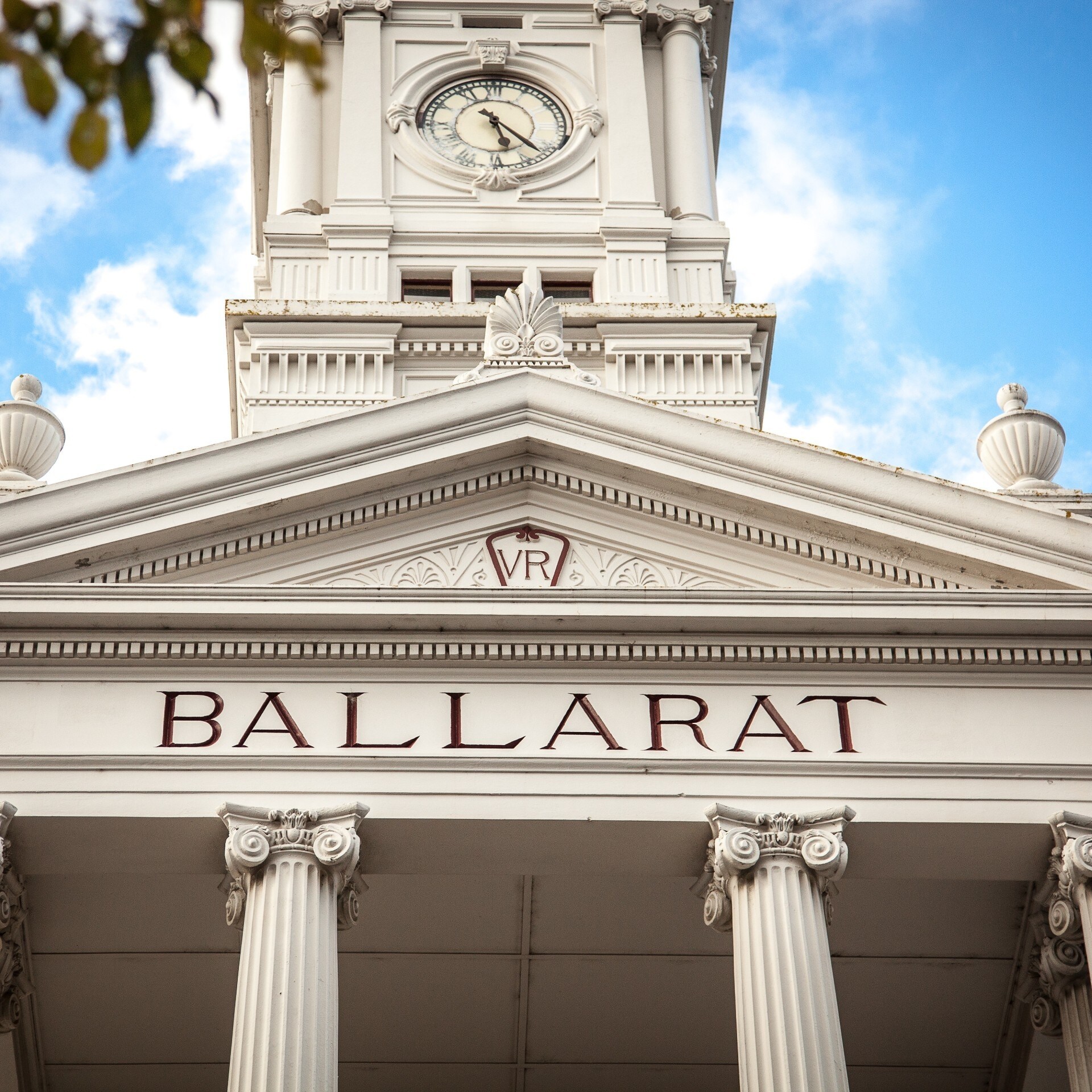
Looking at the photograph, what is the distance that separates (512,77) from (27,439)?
13660 millimetres

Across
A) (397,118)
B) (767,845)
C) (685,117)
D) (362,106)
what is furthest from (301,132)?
(767,845)

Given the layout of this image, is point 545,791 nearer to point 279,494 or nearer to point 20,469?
point 279,494

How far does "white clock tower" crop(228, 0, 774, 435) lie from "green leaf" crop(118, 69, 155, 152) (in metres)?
19.1

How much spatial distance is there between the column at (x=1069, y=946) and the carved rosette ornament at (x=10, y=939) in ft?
25.8

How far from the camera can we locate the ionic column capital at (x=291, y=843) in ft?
43.9

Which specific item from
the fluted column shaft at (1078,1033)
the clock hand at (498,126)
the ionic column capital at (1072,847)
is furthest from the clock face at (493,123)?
the fluted column shaft at (1078,1033)

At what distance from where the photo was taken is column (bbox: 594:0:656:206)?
27672 millimetres

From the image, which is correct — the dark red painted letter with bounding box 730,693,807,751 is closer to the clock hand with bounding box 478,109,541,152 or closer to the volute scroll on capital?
the volute scroll on capital

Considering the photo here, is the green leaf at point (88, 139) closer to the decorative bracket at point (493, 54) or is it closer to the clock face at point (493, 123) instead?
the clock face at point (493, 123)

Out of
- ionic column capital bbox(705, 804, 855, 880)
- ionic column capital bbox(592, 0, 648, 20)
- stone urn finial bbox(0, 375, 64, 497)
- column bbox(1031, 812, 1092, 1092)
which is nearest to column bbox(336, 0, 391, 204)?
ionic column capital bbox(592, 0, 648, 20)

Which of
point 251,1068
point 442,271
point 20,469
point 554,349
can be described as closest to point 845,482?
point 554,349

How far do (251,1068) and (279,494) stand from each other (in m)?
4.68

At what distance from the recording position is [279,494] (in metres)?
14.9

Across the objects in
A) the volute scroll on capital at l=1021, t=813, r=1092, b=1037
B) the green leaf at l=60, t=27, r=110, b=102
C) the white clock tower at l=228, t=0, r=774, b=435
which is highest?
the white clock tower at l=228, t=0, r=774, b=435
